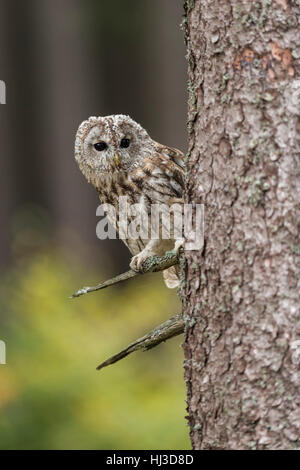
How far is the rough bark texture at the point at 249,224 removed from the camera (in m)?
2.72

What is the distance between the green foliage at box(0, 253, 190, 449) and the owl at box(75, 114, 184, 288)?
1449mm

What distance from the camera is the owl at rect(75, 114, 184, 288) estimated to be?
4.10m

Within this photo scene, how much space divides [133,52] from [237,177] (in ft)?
29.9

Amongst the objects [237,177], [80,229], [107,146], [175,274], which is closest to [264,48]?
[237,177]

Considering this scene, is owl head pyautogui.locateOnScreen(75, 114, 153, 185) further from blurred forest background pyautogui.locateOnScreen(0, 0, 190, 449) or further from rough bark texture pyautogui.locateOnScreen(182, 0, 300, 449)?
blurred forest background pyautogui.locateOnScreen(0, 0, 190, 449)

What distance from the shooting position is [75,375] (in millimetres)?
5402

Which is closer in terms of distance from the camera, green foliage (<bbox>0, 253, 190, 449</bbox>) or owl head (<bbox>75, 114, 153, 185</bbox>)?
owl head (<bbox>75, 114, 153, 185</bbox>)

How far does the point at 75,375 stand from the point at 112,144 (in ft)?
6.29

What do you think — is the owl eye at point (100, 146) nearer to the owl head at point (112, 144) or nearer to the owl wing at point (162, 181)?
the owl head at point (112, 144)

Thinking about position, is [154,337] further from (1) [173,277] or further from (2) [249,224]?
(1) [173,277]

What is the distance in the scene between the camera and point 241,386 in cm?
279

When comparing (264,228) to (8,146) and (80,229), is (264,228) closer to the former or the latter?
(80,229)

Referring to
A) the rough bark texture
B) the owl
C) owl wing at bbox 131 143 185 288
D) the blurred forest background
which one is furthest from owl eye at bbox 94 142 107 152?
the blurred forest background

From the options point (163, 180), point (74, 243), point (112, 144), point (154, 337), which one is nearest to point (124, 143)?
point (112, 144)
